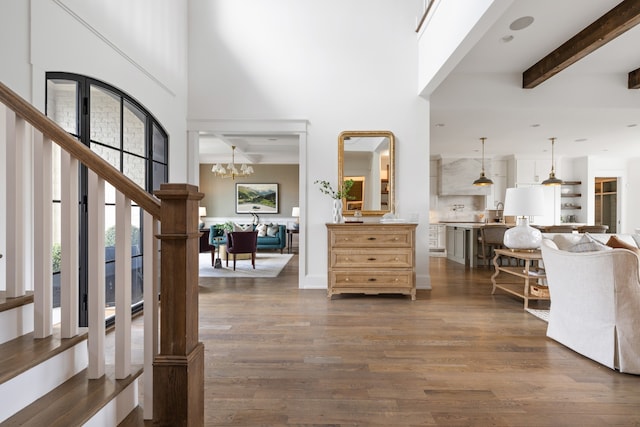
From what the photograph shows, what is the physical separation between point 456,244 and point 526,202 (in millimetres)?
3685

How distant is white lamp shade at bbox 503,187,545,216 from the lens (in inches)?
140

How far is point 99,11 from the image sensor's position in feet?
9.31

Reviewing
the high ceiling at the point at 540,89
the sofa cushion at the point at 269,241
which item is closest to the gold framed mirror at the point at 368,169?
the high ceiling at the point at 540,89

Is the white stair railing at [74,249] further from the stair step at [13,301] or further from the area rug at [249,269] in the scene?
the area rug at [249,269]

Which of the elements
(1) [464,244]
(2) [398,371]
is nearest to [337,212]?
(2) [398,371]

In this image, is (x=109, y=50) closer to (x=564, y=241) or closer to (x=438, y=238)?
(x=564, y=241)

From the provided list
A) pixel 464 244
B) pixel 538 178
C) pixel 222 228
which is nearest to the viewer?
pixel 464 244

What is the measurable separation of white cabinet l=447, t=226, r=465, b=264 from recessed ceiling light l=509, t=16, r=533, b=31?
4024 mm

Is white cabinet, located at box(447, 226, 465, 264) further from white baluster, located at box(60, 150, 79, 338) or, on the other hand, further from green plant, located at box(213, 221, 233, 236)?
white baluster, located at box(60, 150, 79, 338)

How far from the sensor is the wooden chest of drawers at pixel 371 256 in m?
3.94

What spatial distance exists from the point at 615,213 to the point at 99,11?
11733mm

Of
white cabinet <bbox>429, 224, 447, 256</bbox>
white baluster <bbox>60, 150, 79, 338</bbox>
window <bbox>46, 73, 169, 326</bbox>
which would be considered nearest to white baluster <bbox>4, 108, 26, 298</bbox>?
white baluster <bbox>60, 150, 79, 338</bbox>

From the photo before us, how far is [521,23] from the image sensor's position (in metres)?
3.47

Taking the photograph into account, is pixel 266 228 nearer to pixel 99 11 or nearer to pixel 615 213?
pixel 99 11
